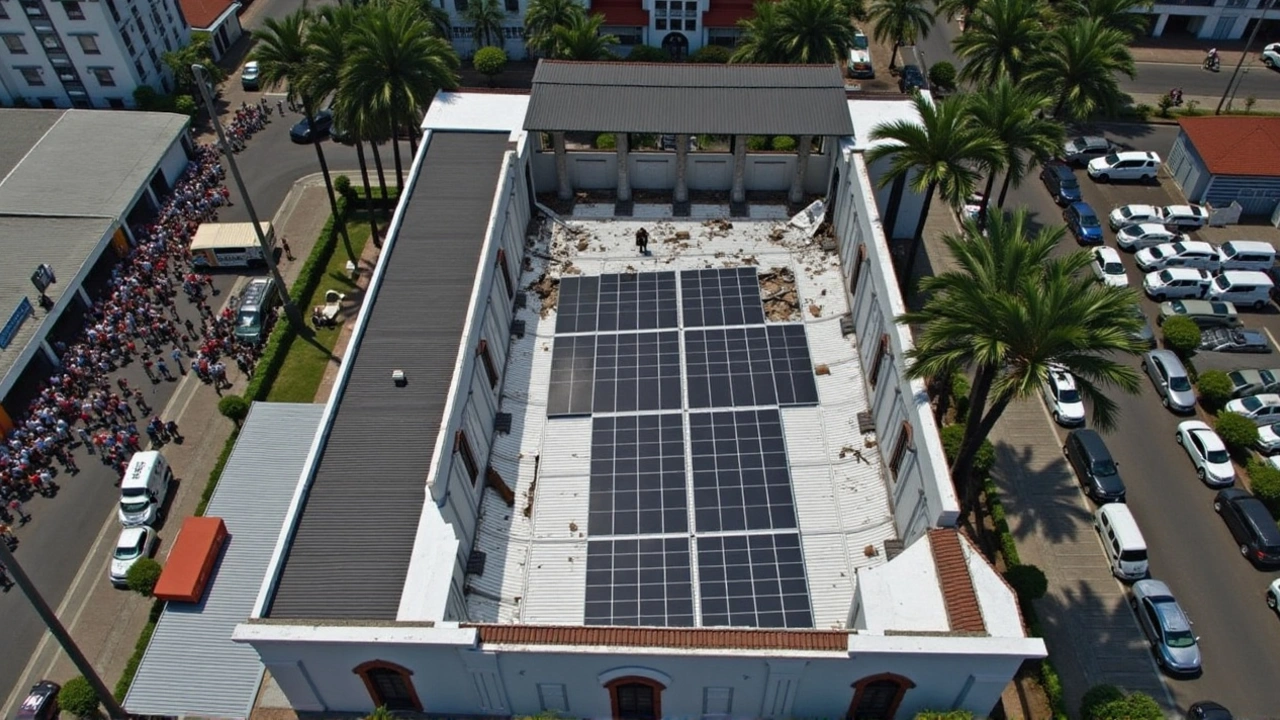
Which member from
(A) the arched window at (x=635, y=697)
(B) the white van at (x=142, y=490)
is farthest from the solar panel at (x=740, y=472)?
(B) the white van at (x=142, y=490)

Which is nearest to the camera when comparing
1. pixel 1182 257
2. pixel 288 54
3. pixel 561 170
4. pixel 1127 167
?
pixel 561 170

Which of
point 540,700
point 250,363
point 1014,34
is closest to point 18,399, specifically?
point 250,363

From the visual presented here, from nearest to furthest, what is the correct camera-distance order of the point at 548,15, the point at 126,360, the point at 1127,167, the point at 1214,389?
the point at 1214,389
the point at 126,360
the point at 1127,167
the point at 548,15

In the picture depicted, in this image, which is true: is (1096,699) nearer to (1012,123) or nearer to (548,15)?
(1012,123)

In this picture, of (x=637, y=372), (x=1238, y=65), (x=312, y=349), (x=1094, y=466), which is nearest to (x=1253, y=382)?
(x=1094, y=466)

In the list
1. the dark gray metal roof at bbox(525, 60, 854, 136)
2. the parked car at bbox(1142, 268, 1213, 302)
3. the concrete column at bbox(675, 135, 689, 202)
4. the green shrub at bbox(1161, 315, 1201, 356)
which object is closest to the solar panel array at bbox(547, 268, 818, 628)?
the concrete column at bbox(675, 135, 689, 202)

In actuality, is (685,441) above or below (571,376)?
below
